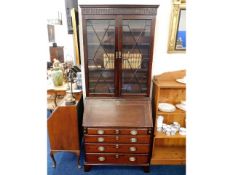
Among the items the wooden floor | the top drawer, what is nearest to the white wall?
the top drawer

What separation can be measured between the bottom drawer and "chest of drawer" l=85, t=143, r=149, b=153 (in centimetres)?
6

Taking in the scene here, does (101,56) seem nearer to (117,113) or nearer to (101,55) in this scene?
(101,55)

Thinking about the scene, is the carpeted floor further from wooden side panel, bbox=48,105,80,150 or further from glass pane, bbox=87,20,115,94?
glass pane, bbox=87,20,115,94

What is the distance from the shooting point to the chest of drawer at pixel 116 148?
200 centimetres

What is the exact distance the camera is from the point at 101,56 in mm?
1979

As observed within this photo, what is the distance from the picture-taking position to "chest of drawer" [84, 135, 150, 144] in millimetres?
1957

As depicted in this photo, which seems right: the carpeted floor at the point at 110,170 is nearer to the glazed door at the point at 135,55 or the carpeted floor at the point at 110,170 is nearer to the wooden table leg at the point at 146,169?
the wooden table leg at the point at 146,169

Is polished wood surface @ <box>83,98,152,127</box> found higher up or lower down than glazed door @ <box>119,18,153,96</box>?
lower down

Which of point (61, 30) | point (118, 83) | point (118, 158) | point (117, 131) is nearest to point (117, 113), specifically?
point (117, 131)

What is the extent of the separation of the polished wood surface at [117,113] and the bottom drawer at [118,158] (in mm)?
419

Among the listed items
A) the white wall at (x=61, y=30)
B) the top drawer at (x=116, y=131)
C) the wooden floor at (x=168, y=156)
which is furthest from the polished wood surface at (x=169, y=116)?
the white wall at (x=61, y=30)

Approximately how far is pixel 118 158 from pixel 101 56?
1241 millimetres
